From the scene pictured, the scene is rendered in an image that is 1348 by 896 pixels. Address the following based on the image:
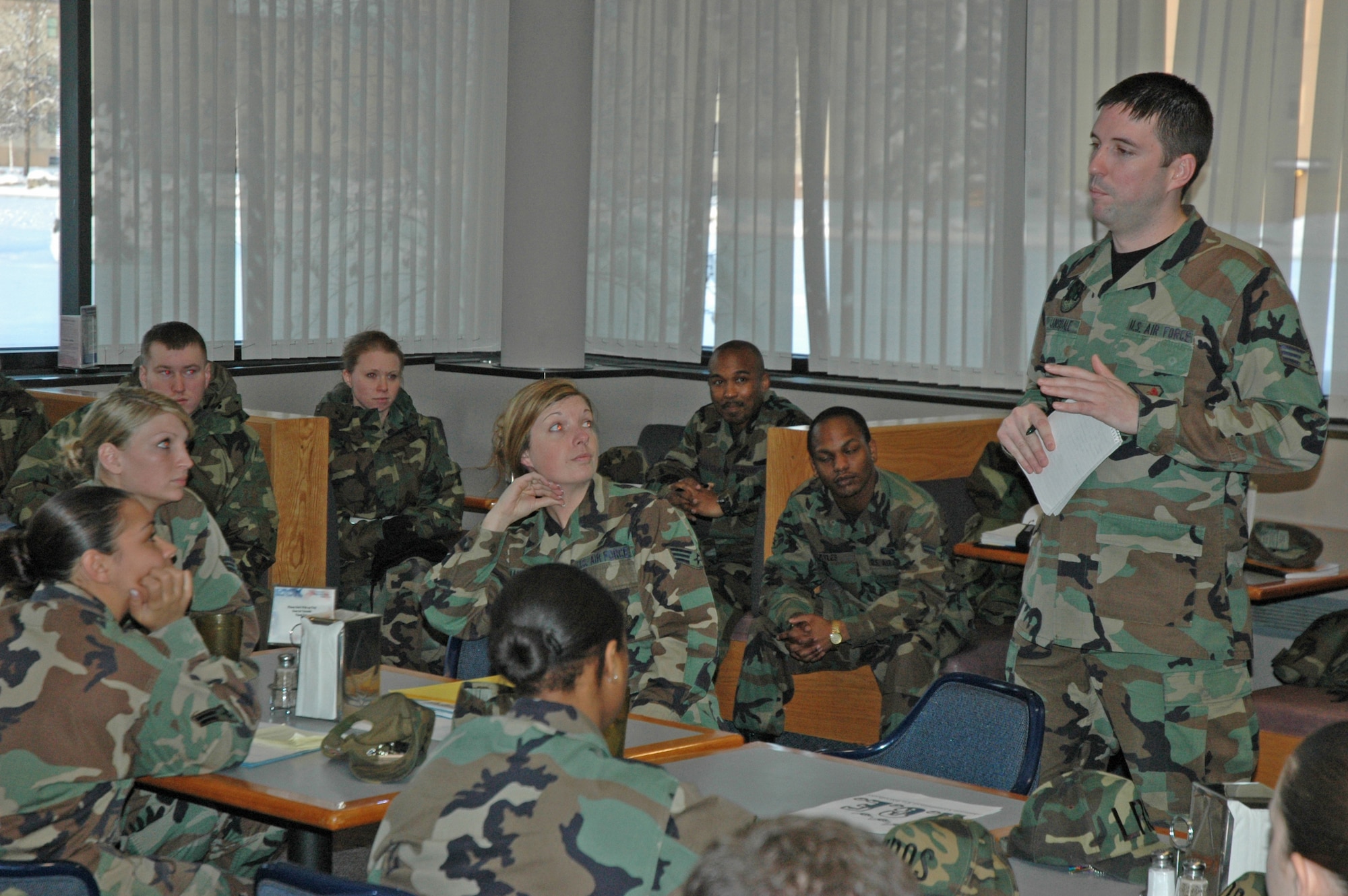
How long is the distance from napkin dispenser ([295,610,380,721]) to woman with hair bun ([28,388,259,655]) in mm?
655

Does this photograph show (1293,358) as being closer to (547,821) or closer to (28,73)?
(547,821)

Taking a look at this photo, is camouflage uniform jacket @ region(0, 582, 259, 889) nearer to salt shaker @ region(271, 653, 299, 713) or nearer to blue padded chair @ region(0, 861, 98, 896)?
blue padded chair @ region(0, 861, 98, 896)

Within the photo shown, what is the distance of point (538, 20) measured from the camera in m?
7.08

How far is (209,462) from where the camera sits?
4.64m

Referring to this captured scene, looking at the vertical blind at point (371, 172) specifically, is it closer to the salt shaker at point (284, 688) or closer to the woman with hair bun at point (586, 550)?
the woman with hair bun at point (586, 550)

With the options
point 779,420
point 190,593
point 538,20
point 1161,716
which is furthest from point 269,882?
point 538,20

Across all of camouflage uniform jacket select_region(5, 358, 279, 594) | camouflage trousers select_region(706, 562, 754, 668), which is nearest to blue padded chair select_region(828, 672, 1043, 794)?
camouflage trousers select_region(706, 562, 754, 668)

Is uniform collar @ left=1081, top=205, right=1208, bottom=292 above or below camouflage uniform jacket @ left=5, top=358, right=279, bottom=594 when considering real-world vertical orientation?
above

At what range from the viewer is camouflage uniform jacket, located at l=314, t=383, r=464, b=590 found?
5453 millimetres

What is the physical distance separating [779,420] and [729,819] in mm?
4030

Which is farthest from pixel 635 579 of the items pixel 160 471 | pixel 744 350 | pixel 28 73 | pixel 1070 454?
pixel 28 73

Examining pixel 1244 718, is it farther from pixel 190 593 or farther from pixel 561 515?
pixel 190 593

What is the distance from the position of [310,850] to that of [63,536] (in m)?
0.67

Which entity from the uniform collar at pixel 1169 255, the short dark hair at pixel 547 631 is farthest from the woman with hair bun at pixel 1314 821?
the uniform collar at pixel 1169 255
